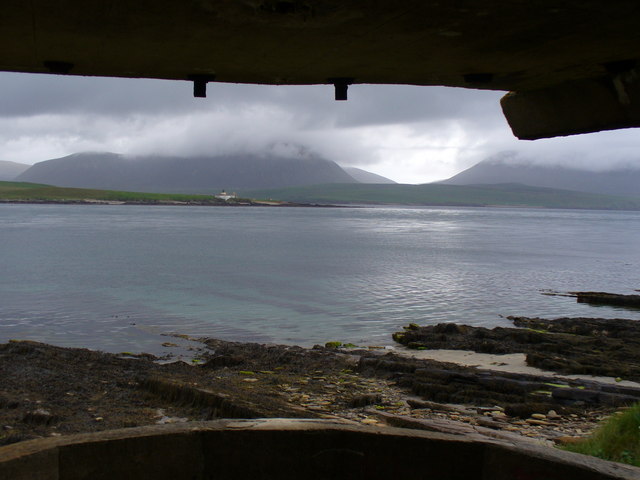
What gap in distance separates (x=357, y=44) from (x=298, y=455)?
3.16 meters

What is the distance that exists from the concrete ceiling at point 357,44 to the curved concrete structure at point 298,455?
2.85 meters

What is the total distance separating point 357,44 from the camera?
484 centimetres

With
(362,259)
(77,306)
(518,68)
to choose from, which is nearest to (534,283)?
(362,259)

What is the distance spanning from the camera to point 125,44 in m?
4.77

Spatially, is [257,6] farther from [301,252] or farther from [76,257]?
[301,252]

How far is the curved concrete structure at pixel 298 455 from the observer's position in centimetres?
409

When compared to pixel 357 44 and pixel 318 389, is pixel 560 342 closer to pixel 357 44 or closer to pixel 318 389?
pixel 318 389

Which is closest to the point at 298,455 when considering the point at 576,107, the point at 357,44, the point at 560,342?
the point at 357,44

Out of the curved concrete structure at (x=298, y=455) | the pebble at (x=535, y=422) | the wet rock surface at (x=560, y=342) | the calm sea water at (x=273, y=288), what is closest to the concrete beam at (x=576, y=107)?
the curved concrete structure at (x=298, y=455)

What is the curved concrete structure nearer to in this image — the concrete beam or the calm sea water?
the concrete beam

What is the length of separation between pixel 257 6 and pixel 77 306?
65.2 feet

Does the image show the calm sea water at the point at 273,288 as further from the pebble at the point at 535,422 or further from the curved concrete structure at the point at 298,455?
the curved concrete structure at the point at 298,455

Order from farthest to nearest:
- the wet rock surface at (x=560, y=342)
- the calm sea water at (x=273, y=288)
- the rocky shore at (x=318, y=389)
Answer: the calm sea water at (x=273, y=288)
the wet rock surface at (x=560, y=342)
the rocky shore at (x=318, y=389)

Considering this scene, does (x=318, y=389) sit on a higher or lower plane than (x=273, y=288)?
higher
